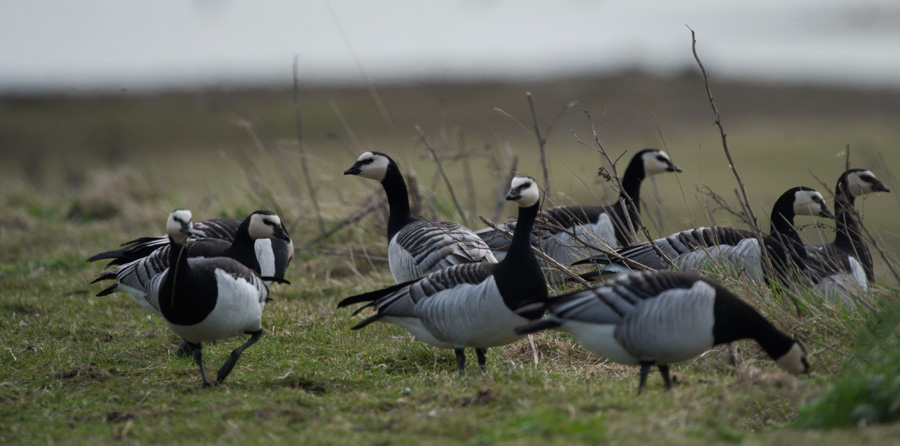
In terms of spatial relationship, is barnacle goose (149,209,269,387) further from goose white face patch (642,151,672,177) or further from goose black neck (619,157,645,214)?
goose white face patch (642,151,672,177)

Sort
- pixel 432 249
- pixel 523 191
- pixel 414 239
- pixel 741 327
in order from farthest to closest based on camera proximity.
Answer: pixel 414 239 → pixel 432 249 → pixel 523 191 → pixel 741 327

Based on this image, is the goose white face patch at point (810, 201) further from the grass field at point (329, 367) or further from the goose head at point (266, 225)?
the goose head at point (266, 225)

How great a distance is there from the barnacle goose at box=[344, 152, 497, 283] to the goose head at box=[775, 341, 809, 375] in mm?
2578

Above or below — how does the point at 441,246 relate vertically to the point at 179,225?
below

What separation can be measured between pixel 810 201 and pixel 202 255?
5352mm

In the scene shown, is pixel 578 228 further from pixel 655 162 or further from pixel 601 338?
pixel 601 338

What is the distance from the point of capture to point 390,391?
487 centimetres

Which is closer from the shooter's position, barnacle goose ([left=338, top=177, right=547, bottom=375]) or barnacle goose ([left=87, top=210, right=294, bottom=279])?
barnacle goose ([left=338, top=177, right=547, bottom=375])

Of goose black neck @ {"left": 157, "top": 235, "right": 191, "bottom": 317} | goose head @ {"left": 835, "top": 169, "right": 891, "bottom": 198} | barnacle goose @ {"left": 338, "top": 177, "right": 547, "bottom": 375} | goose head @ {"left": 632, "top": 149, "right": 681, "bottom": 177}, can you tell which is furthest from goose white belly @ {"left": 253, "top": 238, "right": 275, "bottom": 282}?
goose head @ {"left": 835, "top": 169, "right": 891, "bottom": 198}

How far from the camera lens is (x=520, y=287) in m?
5.08

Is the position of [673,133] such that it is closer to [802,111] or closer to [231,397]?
[802,111]

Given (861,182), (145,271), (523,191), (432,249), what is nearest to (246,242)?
(145,271)

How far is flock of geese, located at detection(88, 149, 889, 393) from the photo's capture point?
457cm

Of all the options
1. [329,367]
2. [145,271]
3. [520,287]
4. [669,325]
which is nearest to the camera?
[669,325]
